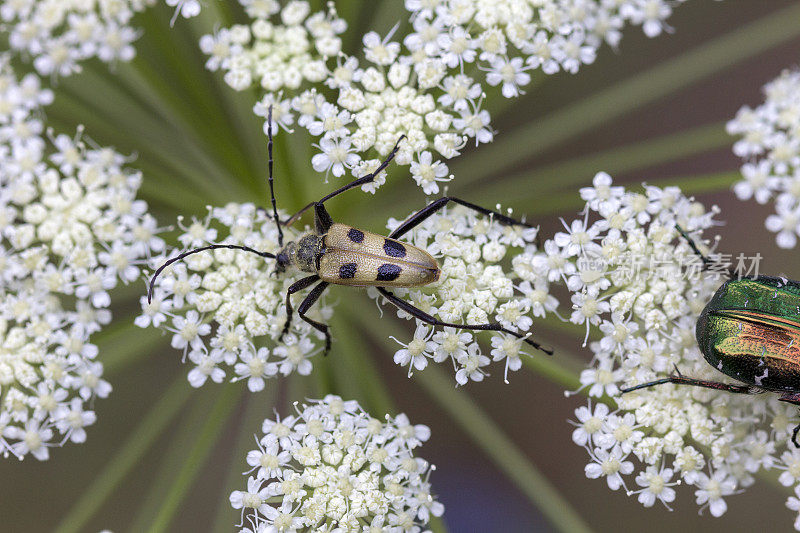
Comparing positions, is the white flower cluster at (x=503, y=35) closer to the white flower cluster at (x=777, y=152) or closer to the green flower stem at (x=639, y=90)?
the green flower stem at (x=639, y=90)

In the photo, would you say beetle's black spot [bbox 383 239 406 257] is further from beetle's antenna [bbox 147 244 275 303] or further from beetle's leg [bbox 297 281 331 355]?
beetle's antenna [bbox 147 244 275 303]

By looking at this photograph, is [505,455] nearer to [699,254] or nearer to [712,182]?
[699,254]

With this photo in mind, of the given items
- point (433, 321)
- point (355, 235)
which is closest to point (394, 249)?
point (355, 235)

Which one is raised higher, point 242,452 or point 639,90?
point 639,90

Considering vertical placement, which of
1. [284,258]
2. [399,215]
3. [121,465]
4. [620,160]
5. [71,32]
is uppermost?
[620,160]

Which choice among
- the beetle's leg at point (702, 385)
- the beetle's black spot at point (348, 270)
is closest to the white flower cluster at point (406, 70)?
the beetle's black spot at point (348, 270)

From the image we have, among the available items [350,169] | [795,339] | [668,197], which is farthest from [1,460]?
[795,339]

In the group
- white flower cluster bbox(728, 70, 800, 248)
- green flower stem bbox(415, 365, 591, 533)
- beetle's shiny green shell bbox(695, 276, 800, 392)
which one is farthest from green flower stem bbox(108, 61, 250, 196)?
white flower cluster bbox(728, 70, 800, 248)
